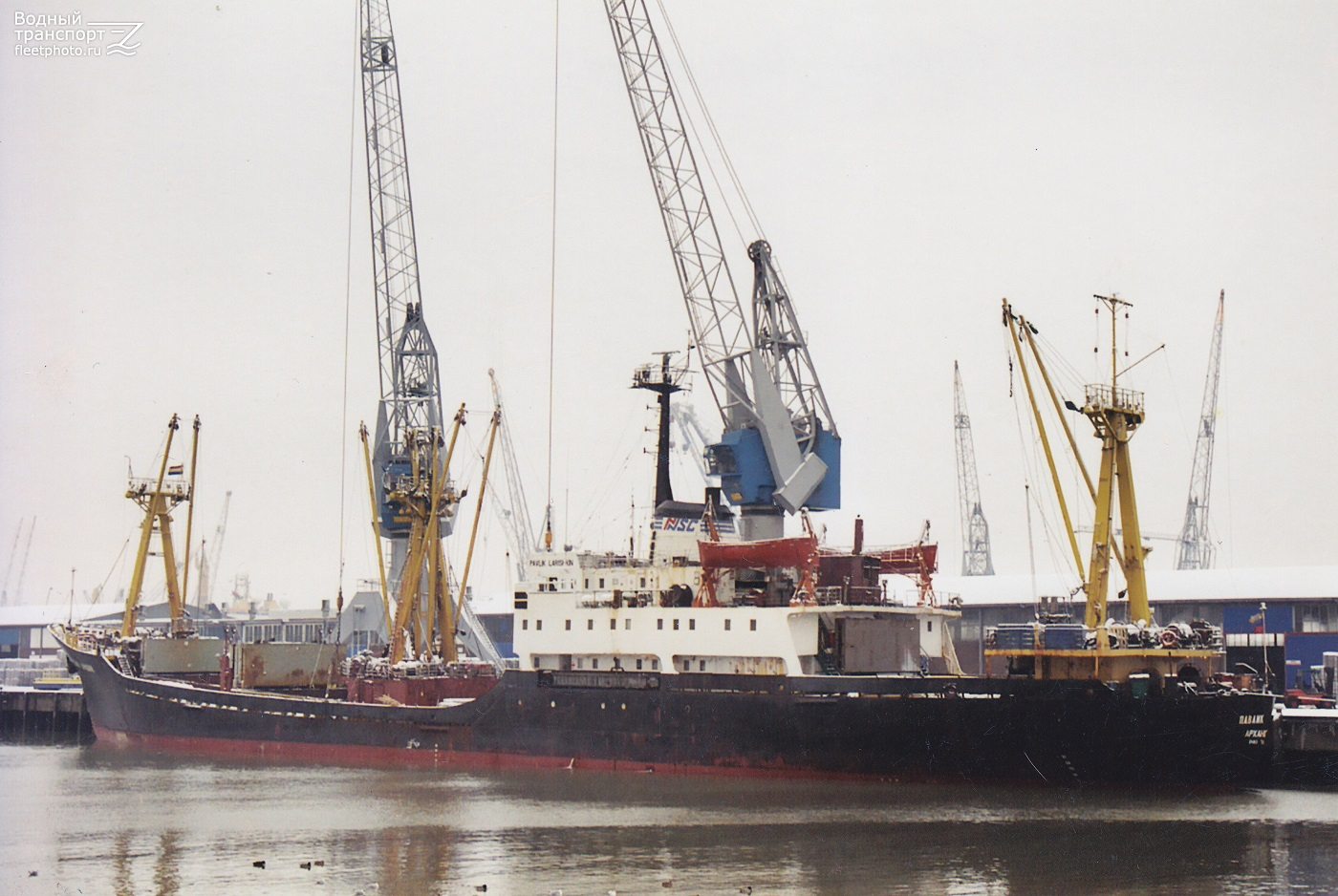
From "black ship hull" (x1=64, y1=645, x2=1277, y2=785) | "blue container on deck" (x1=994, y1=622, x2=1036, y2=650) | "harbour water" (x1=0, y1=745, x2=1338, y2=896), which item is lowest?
"harbour water" (x1=0, y1=745, x2=1338, y2=896)

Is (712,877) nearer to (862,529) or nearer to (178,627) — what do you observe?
(862,529)

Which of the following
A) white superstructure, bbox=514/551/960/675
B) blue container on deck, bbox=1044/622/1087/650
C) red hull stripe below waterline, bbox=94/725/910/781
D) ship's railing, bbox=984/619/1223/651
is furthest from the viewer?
white superstructure, bbox=514/551/960/675

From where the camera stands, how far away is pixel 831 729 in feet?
145

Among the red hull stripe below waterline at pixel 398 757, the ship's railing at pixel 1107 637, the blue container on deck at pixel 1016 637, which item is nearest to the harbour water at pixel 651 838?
the red hull stripe below waterline at pixel 398 757

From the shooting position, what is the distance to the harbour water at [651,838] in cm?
2969

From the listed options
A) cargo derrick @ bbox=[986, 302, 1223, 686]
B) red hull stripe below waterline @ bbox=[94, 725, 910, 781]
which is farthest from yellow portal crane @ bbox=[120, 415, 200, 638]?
cargo derrick @ bbox=[986, 302, 1223, 686]

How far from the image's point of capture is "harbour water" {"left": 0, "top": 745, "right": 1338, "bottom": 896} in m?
29.7

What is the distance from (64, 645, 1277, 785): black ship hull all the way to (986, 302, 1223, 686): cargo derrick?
1.83m

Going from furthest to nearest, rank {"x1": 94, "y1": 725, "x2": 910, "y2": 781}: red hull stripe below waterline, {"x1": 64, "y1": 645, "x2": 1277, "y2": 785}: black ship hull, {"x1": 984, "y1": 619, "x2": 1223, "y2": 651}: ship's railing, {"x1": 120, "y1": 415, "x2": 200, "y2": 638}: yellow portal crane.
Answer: {"x1": 120, "y1": 415, "x2": 200, "y2": 638}: yellow portal crane < {"x1": 94, "y1": 725, "x2": 910, "y2": 781}: red hull stripe below waterline < {"x1": 984, "y1": 619, "x2": 1223, "y2": 651}: ship's railing < {"x1": 64, "y1": 645, "x2": 1277, "y2": 785}: black ship hull

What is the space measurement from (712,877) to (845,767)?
15152 millimetres

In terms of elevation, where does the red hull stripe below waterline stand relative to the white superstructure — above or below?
below

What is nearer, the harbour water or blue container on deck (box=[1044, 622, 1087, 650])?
the harbour water

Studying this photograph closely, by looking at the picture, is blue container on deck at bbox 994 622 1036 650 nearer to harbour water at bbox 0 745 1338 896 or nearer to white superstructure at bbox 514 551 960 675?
white superstructure at bbox 514 551 960 675

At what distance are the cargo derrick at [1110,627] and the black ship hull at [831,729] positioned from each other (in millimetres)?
1834
